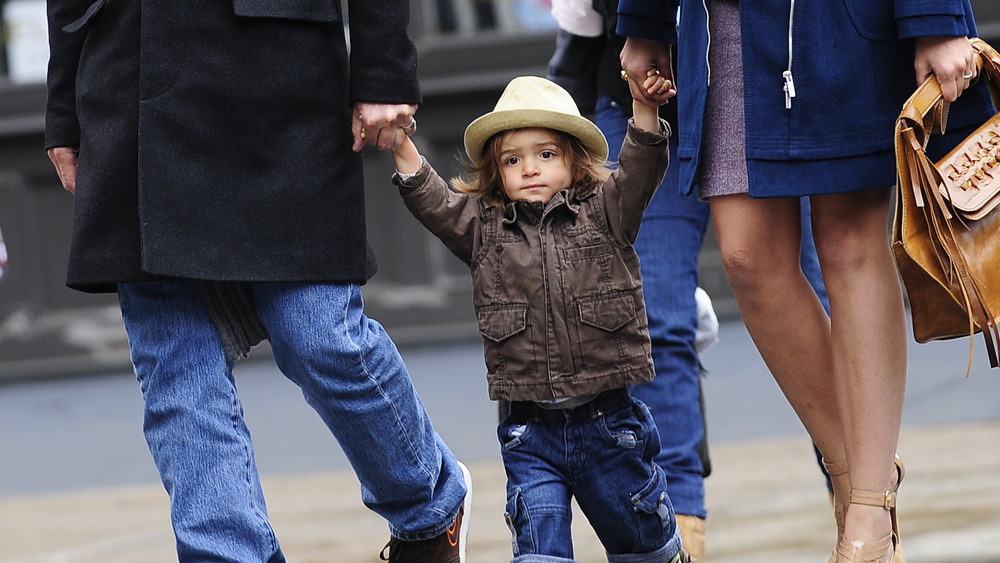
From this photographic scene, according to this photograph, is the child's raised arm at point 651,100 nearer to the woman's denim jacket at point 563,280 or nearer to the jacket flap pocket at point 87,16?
the woman's denim jacket at point 563,280

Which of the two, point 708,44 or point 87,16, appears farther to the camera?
point 708,44

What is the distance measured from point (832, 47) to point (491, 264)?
800 mm

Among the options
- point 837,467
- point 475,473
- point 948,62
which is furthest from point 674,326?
point 475,473

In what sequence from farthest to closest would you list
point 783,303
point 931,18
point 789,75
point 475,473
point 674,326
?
point 475,473 < point 674,326 < point 783,303 < point 789,75 < point 931,18

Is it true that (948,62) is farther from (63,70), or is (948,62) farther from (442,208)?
(63,70)

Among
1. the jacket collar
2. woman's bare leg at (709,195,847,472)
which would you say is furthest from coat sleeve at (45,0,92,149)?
woman's bare leg at (709,195,847,472)

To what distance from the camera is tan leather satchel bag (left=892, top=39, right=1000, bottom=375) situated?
8.05ft

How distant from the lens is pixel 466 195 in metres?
2.80

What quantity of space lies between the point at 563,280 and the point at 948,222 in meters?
0.74

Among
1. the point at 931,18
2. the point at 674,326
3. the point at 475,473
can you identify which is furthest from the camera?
the point at 475,473

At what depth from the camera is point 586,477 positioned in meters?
2.69

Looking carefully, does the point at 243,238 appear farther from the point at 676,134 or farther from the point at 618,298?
the point at 676,134

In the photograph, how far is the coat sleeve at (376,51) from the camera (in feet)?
8.30

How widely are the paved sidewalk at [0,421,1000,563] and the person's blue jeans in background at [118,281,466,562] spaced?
1260 millimetres
